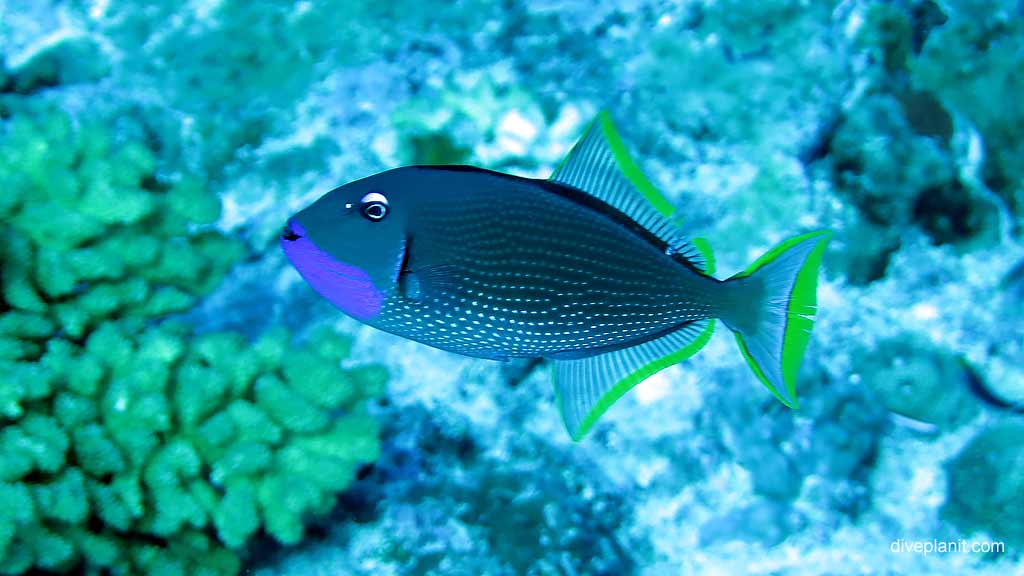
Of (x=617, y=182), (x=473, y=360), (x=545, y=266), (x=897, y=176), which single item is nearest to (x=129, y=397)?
(x=473, y=360)

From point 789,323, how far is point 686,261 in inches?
14.0

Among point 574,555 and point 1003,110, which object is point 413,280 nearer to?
point 574,555

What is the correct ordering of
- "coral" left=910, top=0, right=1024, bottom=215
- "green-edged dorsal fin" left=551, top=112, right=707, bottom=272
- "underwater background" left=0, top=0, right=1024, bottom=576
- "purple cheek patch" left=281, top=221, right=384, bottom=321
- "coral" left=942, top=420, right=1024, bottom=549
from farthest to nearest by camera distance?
1. "coral" left=910, top=0, right=1024, bottom=215
2. "coral" left=942, top=420, right=1024, bottom=549
3. "underwater background" left=0, top=0, right=1024, bottom=576
4. "green-edged dorsal fin" left=551, top=112, right=707, bottom=272
5. "purple cheek patch" left=281, top=221, right=384, bottom=321

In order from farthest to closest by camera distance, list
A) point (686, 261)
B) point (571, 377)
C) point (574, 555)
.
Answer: point (574, 555) < point (571, 377) < point (686, 261)

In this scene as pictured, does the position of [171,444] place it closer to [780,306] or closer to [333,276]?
[333,276]

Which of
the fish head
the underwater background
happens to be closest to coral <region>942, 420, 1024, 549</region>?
the underwater background

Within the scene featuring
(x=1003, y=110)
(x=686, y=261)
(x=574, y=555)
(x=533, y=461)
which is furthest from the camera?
Answer: (x=1003, y=110)

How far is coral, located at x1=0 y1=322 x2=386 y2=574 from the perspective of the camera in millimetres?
2105

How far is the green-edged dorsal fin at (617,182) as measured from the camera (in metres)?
1.88

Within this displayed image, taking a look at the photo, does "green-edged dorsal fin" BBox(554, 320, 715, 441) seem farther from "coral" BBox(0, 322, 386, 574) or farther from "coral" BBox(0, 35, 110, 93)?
"coral" BBox(0, 35, 110, 93)

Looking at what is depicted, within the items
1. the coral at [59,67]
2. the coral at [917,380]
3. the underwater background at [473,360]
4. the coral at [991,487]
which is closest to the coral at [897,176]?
the underwater background at [473,360]

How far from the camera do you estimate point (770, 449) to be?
10.3 ft

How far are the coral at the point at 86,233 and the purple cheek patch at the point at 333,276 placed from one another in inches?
46.9

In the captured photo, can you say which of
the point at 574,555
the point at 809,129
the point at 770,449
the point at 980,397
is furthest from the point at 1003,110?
the point at 574,555
